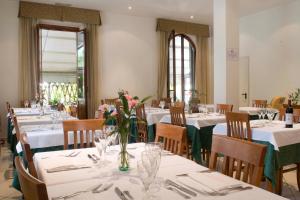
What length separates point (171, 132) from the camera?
225cm

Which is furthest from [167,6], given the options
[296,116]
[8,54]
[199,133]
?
[296,116]

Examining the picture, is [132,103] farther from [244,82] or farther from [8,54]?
[244,82]

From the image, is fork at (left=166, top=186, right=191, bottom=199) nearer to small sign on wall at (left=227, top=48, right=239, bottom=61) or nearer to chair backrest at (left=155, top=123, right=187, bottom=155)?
chair backrest at (left=155, top=123, right=187, bottom=155)

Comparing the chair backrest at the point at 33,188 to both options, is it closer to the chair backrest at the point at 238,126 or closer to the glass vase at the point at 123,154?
the glass vase at the point at 123,154

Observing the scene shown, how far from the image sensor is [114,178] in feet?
5.09

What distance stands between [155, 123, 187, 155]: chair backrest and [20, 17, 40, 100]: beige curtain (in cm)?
592

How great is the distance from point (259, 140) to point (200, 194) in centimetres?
214

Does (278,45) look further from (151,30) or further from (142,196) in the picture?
(142,196)

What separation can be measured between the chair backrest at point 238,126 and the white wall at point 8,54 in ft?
18.9

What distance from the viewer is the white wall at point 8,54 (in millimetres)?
7215

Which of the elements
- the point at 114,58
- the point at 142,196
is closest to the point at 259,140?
the point at 142,196

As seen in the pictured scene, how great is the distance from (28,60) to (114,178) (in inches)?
263

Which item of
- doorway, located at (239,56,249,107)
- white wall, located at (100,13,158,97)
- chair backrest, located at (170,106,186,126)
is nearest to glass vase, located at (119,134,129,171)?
chair backrest, located at (170,106,186,126)

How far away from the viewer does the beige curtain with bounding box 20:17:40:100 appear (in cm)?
735
